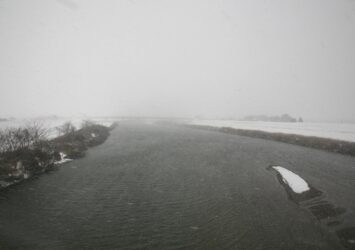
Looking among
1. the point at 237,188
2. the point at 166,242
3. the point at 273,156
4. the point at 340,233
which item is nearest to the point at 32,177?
the point at 166,242

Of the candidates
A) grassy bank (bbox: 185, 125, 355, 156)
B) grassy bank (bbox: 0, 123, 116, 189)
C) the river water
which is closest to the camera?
the river water

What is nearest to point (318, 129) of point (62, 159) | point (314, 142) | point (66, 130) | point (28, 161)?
point (314, 142)

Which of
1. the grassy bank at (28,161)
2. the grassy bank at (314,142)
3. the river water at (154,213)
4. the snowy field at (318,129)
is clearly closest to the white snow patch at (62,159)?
the grassy bank at (28,161)

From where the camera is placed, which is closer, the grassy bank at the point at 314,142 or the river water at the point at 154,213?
the river water at the point at 154,213

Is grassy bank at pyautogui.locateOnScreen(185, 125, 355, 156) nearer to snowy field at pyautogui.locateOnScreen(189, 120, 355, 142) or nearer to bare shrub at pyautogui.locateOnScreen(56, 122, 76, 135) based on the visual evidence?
snowy field at pyautogui.locateOnScreen(189, 120, 355, 142)

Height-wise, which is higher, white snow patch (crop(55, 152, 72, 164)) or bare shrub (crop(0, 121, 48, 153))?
bare shrub (crop(0, 121, 48, 153))

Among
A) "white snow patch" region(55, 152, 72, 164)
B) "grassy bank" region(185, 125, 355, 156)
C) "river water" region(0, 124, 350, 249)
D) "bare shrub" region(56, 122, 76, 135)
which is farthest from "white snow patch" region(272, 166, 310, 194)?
"bare shrub" region(56, 122, 76, 135)

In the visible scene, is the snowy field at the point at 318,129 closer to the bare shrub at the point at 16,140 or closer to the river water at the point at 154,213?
the river water at the point at 154,213

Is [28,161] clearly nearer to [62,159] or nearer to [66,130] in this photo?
[62,159]
